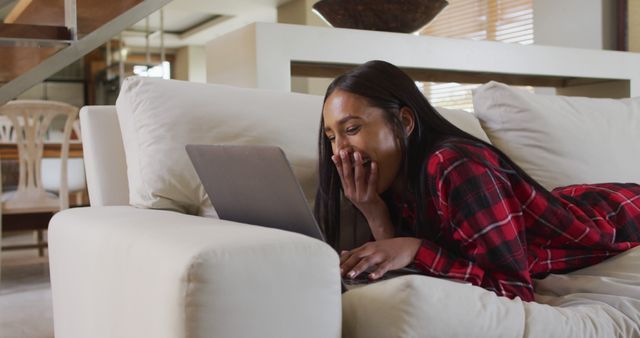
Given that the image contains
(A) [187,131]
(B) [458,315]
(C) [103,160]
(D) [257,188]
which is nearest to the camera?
(B) [458,315]

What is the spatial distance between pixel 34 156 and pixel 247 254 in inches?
136

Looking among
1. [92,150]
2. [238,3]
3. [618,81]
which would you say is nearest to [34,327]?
[92,150]

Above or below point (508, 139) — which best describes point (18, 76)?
above

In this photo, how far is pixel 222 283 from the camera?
92cm

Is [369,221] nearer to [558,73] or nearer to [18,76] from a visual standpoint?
[18,76]

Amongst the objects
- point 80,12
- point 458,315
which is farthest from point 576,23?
point 458,315

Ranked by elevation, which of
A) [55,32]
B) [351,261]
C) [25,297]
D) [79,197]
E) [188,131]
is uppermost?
[55,32]

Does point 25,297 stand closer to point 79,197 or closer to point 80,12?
point 79,197

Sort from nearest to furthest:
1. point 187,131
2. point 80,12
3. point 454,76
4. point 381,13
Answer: point 187,131
point 80,12
point 381,13
point 454,76

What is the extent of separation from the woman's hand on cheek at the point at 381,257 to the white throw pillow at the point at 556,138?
764 mm

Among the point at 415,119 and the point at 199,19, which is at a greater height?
the point at 199,19

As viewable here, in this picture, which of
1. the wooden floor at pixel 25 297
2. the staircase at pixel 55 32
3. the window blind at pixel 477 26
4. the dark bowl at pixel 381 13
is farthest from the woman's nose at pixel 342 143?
the window blind at pixel 477 26

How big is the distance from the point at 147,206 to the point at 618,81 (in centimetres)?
242

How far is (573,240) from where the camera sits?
4.77ft
